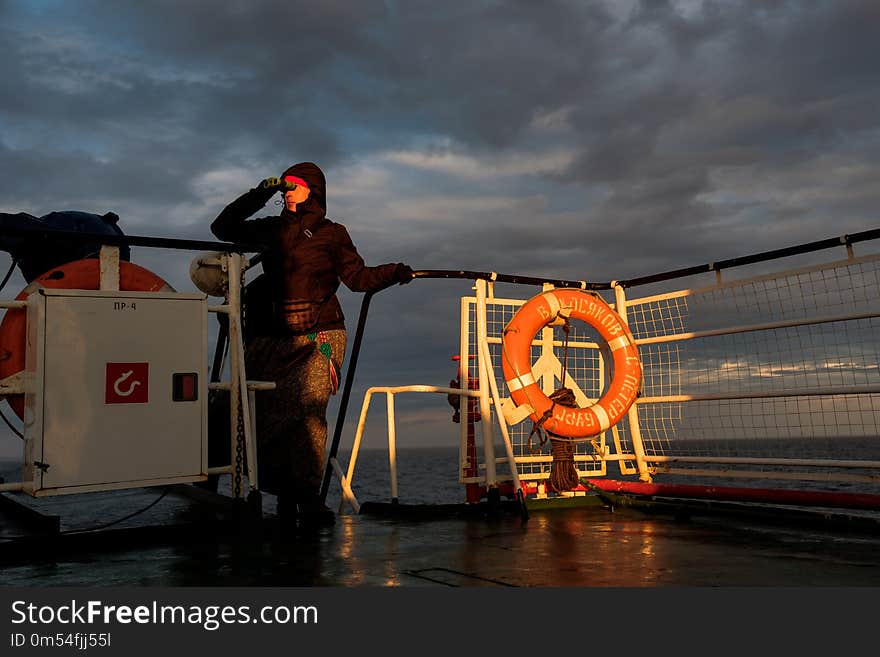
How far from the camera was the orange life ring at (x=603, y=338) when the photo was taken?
15.7 ft

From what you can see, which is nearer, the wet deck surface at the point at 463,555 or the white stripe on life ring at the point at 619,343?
the wet deck surface at the point at 463,555

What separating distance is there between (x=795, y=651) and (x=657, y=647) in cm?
30

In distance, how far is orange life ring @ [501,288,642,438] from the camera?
4785 millimetres

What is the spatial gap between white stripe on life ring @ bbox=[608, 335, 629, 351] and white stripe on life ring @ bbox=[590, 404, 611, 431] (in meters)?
0.47

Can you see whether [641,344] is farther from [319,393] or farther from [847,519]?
[319,393]

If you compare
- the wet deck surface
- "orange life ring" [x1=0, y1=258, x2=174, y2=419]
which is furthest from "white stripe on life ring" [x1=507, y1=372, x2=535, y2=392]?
"orange life ring" [x1=0, y1=258, x2=174, y2=419]

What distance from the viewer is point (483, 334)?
15.3 ft

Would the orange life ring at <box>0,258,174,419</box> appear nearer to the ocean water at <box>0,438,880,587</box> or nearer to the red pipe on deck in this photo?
the ocean water at <box>0,438,880,587</box>

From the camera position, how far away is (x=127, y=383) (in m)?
3.15

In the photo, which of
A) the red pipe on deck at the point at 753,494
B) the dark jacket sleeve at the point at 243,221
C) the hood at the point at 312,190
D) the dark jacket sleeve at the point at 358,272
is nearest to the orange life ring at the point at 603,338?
the red pipe on deck at the point at 753,494

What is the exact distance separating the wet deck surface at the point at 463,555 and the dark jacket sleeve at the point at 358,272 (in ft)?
4.61

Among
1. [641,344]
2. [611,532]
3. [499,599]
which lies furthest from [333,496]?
[499,599]

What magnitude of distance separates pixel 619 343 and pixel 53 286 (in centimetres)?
356

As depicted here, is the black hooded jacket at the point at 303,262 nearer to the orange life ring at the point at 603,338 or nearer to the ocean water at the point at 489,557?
the orange life ring at the point at 603,338
